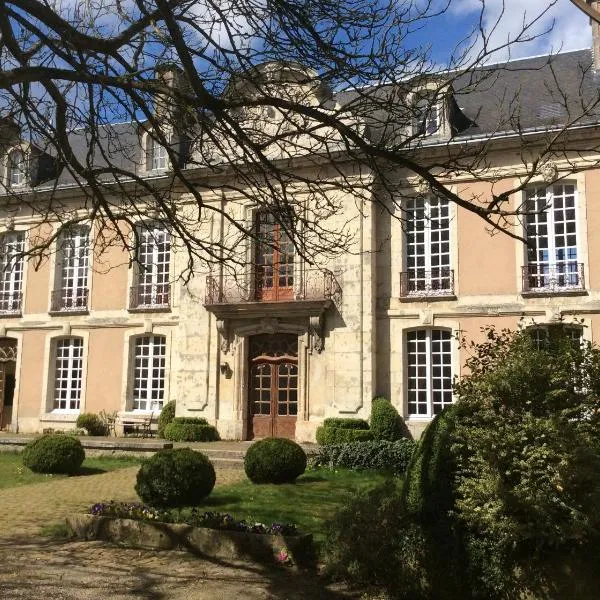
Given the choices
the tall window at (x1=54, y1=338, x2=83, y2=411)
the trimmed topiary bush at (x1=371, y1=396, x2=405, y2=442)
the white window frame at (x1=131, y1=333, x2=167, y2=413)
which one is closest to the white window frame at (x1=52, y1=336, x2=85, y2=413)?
the tall window at (x1=54, y1=338, x2=83, y2=411)

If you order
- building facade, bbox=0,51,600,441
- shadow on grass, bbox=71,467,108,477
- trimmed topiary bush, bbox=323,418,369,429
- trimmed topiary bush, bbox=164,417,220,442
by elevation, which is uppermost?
building facade, bbox=0,51,600,441

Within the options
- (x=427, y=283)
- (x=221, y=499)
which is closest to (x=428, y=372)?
(x=427, y=283)

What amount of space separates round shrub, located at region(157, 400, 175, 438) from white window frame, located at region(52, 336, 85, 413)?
342 cm

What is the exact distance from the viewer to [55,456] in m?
12.9

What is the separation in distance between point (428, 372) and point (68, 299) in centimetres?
1159

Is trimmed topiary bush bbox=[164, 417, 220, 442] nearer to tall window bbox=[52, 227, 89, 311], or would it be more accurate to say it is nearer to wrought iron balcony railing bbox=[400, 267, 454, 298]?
tall window bbox=[52, 227, 89, 311]

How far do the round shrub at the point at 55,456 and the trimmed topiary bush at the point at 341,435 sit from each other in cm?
553

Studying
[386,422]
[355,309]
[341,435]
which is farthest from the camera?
[355,309]

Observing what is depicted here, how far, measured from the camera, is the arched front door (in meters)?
17.7

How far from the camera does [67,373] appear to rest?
20.9 meters

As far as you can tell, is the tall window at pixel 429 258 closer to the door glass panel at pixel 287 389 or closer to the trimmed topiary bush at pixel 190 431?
the door glass panel at pixel 287 389

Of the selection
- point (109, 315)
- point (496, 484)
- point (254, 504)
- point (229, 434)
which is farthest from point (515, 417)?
point (109, 315)

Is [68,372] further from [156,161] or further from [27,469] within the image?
[27,469]

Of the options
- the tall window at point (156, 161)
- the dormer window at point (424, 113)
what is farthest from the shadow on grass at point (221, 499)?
the tall window at point (156, 161)
